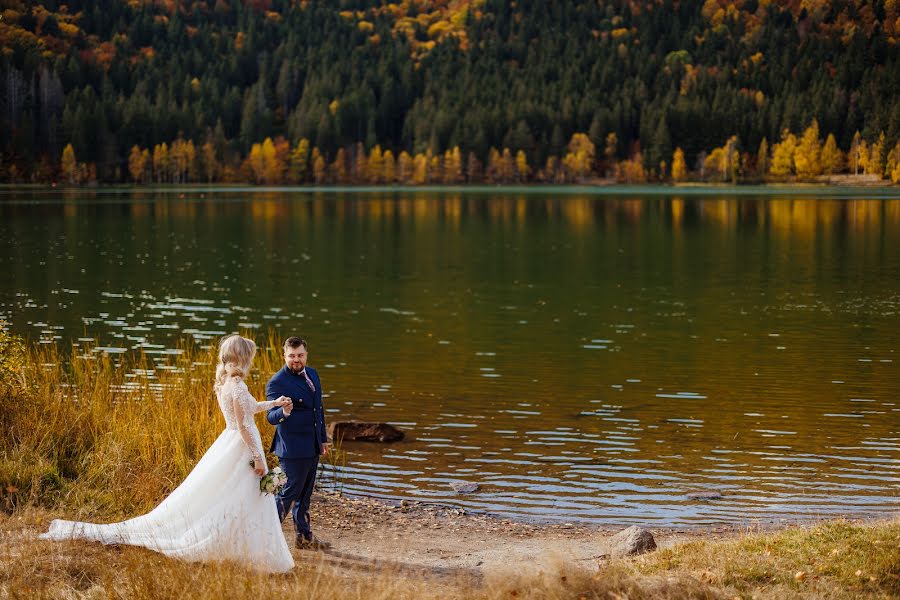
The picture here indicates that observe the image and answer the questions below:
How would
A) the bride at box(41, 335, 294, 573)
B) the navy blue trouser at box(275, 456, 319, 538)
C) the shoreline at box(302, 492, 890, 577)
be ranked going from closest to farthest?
the bride at box(41, 335, 294, 573), the navy blue trouser at box(275, 456, 319, 538), the shoreline at box(302, 492, 890, 577)

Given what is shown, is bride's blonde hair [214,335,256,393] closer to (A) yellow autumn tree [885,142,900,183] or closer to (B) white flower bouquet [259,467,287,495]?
(B) white flower bouquet [259,467,287,495]

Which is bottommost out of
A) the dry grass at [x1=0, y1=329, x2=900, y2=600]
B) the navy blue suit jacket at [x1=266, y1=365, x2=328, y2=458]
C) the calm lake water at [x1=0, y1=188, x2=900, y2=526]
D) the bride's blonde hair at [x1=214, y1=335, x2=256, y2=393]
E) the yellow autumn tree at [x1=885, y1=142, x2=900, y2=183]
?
the calm lake water at [x1=0, y1=188, x2=900, y2=526]

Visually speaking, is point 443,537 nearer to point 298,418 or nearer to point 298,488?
point 298,488

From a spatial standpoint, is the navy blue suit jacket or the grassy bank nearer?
the grassy bank

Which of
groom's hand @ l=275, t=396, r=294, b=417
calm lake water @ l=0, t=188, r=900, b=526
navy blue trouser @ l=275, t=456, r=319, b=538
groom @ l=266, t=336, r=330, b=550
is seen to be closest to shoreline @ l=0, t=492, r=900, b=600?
navy blue trouser @ l=275, t=456, r=319, b=538

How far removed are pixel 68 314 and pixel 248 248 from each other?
97.8 feet

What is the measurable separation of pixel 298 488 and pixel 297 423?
28.1 inches

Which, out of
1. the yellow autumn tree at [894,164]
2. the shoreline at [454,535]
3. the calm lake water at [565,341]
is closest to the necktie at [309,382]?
the shoreline at [454,535]

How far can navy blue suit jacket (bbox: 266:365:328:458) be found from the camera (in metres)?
10.8

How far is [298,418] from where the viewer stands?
36.1 feet

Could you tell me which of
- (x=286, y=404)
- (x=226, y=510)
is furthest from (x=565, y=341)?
(x=226, y=510)

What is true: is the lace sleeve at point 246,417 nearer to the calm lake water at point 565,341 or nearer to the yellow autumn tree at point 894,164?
the calm lake water at point 565,341

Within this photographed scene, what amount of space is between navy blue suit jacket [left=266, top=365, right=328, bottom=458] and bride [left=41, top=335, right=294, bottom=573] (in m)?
0.70

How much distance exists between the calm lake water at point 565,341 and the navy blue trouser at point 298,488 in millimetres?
3885
